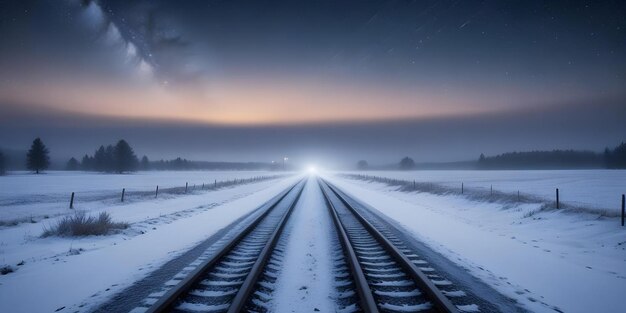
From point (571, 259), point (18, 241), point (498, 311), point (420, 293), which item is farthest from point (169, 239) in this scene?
point (571, 259)

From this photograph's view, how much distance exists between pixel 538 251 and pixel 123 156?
10242 centimetres

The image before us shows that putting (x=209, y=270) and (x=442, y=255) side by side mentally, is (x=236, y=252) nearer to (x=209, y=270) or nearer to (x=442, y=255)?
(x=209, y=270)

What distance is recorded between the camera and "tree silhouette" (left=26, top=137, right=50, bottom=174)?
8094 cm

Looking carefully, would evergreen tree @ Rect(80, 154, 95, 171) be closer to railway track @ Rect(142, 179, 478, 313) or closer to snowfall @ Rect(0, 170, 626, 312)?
snowfall @ Rect(0, 170, 626, 312)

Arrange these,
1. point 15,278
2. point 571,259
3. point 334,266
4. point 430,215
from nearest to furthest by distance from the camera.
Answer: point 15,278, point 334,266, point 571,259, point 430,215

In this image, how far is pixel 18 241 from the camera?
950 centimetres

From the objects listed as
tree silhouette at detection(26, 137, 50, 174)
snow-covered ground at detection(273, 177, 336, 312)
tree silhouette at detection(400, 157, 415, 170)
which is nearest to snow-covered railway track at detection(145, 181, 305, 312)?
snow-covered ground at detection(273, 177, 336, 312)

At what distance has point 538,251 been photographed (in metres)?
8.34

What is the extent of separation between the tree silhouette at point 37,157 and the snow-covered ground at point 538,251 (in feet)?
331

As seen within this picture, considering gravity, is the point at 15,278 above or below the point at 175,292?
below

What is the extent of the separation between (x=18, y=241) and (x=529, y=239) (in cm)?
1594

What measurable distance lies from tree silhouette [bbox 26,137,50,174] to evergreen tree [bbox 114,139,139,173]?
1597cm

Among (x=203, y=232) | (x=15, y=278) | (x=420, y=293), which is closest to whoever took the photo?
(x=420, y=293)

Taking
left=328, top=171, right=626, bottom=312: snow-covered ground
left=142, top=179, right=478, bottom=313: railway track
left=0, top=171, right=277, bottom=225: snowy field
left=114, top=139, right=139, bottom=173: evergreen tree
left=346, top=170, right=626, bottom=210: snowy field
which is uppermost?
left=114, top=139, right=139, bottom=173: evergreen tree
